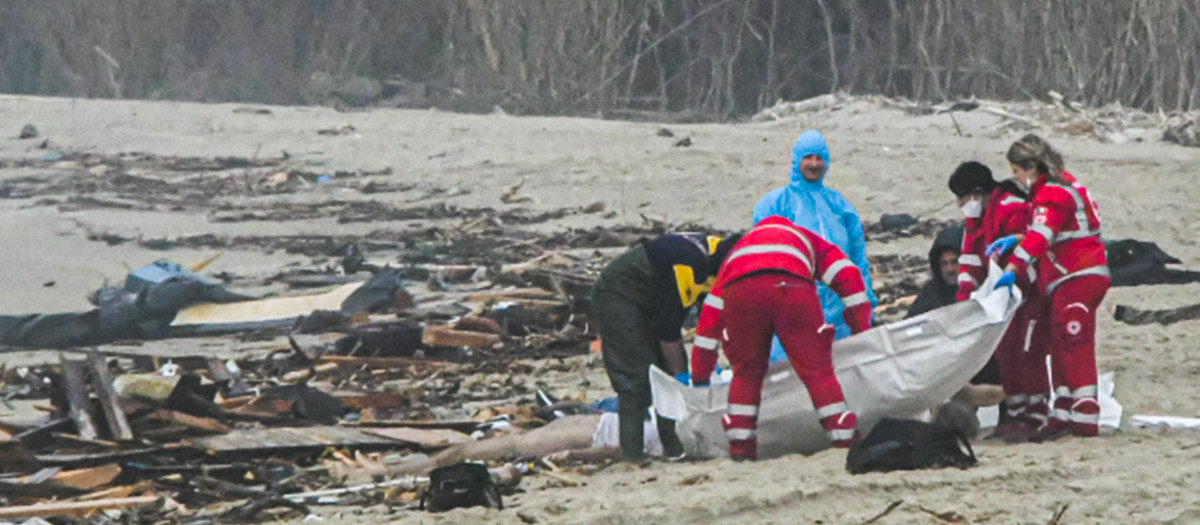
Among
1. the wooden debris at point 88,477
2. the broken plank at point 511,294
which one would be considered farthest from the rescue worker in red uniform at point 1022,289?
the broken plank at point 511,294

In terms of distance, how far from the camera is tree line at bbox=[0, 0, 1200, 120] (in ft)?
83.0

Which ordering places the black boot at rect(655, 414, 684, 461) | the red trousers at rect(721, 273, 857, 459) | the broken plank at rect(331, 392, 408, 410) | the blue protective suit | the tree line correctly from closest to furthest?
the red trousers at rect(721, 273, 857, 459), the black boot at rect(655, 414, 684, 461), the blue protective suit, the broken plank at rect(331, 392, 408, 410), the tree line

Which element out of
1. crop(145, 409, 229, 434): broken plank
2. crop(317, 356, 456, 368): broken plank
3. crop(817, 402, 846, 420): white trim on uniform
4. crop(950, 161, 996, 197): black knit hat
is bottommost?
crop(317, 356, 456, 368): broken plank

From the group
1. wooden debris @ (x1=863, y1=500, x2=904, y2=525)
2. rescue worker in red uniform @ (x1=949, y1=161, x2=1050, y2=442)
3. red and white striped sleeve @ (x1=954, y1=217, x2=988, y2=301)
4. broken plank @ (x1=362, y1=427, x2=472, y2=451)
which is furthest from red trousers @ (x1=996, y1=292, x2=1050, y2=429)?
broken plank @ (x1=362, y1=427, x2=472, y2=451)

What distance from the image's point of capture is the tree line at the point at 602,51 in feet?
83.0

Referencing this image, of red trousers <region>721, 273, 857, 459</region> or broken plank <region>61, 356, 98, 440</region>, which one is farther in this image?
broken plank <region>61, 356, 98, 440</region>

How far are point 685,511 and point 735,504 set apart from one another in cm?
20

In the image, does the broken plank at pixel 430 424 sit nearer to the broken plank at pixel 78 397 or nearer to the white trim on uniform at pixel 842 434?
the broken plank at pixel 78 397

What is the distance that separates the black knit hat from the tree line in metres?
17.1

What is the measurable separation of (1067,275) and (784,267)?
1.33 m

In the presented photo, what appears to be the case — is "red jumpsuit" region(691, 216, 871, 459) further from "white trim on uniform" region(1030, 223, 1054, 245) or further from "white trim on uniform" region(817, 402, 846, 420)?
"white trim on uniform" region(1030, 223, 1054, 245)

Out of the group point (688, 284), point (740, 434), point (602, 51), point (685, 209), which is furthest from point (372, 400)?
point (602, 51)

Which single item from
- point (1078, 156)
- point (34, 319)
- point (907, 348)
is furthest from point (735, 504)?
point (1078, 156)

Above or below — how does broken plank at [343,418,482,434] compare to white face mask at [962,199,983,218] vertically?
below
